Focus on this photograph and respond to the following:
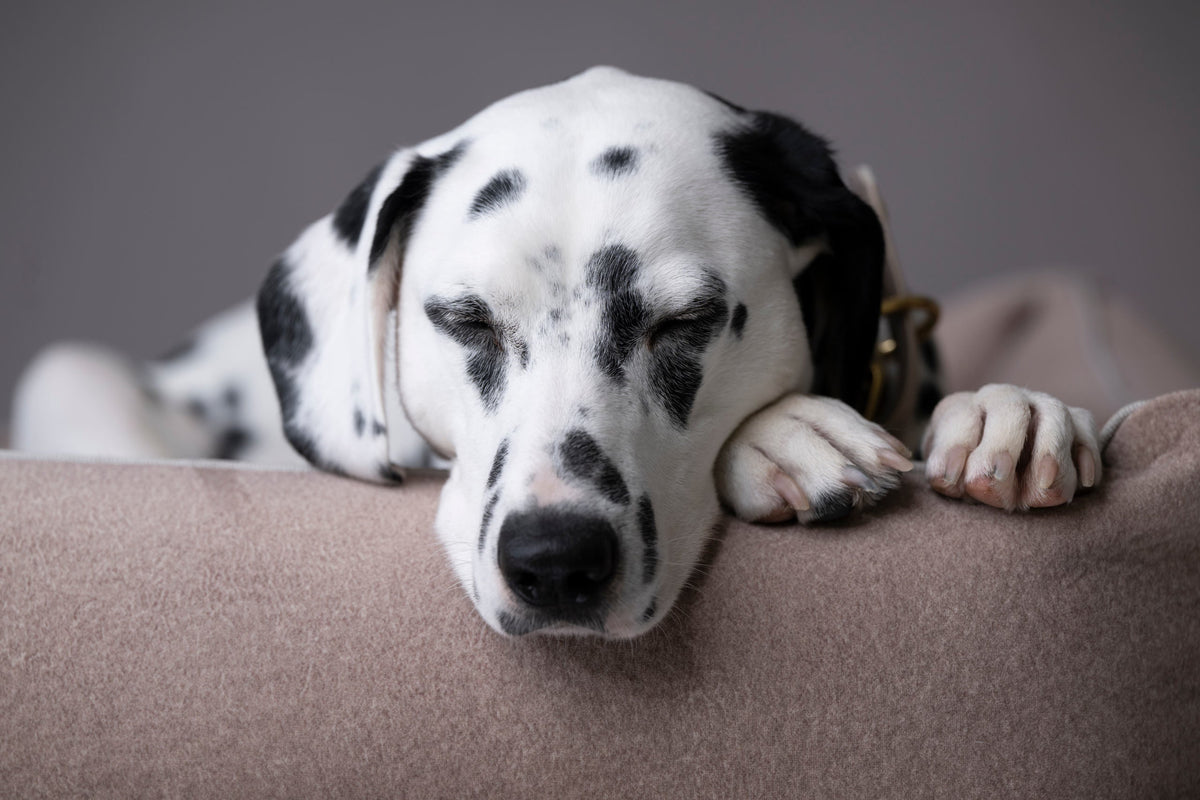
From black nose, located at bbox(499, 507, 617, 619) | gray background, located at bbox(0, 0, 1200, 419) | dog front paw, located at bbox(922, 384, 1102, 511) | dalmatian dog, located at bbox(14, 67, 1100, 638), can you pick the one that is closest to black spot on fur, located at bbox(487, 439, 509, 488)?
dalmatian dog, located at bbox(14, 67, 1100, 638)

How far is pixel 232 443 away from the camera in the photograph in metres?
2.53

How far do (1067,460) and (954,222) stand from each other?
378 cm

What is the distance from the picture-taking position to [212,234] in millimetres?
4520

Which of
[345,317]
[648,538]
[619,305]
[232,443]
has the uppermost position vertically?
[619,305]

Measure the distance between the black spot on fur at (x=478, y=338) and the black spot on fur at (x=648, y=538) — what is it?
0.94 ft

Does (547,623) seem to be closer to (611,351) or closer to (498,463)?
(498,463)

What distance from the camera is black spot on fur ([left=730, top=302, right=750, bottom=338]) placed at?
155cm

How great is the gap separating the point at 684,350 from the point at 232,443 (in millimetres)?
1479

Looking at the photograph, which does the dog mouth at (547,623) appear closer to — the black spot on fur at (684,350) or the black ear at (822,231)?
the black spot on fur at (684,350)

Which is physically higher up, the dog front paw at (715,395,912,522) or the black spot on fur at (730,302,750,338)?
the black spot on fur at (730,302,750,338)

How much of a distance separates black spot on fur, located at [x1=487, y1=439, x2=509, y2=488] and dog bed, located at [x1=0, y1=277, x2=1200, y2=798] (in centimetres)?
15

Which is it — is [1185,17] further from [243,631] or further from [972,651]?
[243,631]

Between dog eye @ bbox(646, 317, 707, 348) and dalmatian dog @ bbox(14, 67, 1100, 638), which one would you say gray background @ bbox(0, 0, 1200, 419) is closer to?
dalmatian dog @ bbox(14, 67, 1100, 638)

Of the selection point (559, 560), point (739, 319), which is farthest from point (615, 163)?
point (559, 560)
